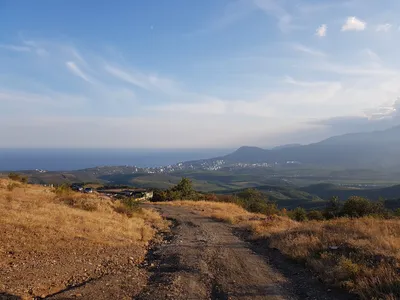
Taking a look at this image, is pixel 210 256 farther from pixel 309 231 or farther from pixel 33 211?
pixel 33 211

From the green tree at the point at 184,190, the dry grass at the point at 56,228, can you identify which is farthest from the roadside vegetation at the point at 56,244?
the green tree at the point at 184,190

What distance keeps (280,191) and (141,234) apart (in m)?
186

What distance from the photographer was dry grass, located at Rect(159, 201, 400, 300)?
8.23 meters

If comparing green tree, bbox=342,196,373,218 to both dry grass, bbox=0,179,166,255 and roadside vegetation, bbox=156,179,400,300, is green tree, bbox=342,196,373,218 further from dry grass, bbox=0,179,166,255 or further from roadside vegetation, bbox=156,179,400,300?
Result: dry grass, bbox=0,179,166,255

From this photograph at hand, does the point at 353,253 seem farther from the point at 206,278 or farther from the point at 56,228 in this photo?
the point at 56,228

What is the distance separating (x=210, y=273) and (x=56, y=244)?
6.25 meters

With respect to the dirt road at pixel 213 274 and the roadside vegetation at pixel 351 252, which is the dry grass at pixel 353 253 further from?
the dirt road at pixel 213 274

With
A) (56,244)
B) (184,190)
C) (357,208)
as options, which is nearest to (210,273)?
(56,244)

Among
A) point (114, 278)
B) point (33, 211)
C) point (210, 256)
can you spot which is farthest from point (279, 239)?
point (33, 211)

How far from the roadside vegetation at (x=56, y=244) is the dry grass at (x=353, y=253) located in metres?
6.43

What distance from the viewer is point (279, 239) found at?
1557 cm

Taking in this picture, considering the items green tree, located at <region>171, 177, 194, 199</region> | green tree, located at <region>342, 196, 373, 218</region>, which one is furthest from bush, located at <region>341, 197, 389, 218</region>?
green tree, located at <region>171, 177, 194, 199</region>

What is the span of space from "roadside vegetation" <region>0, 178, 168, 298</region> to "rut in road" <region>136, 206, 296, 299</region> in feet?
4.90

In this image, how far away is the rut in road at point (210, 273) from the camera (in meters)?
8.58
